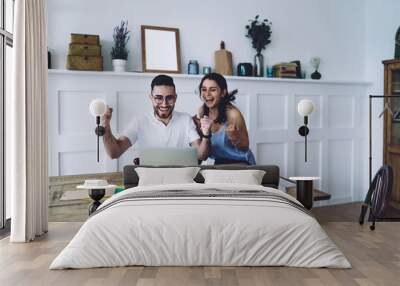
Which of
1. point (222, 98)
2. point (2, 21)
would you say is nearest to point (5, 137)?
point (2, 21)

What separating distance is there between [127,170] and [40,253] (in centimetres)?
174

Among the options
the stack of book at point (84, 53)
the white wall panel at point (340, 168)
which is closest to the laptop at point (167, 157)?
the stack of book at point (84, 53)

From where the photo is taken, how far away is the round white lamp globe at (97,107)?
6191 millimetres

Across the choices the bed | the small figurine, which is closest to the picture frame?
the small figurine

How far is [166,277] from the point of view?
383cm

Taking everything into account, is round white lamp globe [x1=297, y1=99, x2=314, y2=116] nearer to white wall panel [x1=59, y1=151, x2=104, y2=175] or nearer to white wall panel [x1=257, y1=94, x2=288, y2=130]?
white wall panel [x1=257, y1=94, x2=288, y2=130]

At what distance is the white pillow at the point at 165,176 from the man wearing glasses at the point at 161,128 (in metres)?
0.85

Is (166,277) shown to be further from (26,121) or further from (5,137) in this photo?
(5,137)

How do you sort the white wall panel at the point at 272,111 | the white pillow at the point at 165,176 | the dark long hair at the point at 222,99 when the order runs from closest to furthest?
the white pillow at the point at 165,176
the dark long hair at the point at 222,99
the white wall panel at the point at 272,111

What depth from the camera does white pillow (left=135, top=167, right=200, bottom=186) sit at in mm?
5754

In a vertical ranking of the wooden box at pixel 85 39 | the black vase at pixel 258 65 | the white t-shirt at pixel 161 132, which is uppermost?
the wooden box at pixel 85 39

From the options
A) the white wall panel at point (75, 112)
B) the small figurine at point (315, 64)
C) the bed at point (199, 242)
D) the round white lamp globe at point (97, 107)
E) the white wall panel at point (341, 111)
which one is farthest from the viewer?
the white wall panel at point (341, 111)

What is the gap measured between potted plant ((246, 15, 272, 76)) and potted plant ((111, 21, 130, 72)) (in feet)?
5.78

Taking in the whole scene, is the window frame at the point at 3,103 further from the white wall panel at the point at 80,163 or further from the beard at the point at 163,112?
the beard at the point at 163,112
